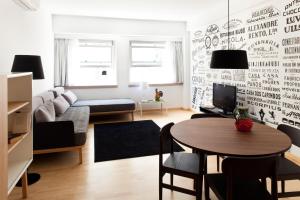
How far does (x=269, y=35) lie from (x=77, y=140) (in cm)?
334

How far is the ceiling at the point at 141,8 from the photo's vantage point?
4.66m

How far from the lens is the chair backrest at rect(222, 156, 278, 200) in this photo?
1.42 metres

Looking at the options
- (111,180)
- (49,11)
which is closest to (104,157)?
(111,180)

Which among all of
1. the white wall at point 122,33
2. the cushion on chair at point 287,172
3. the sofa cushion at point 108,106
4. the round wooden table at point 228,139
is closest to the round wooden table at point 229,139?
the round wooden table at point 228,139

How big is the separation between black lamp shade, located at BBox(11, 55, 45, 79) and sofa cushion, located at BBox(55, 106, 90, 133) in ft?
3.16

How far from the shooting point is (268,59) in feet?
11.6

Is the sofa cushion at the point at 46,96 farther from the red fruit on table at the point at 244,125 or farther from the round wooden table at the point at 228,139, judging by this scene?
the red fruit on table at the point at 244,125

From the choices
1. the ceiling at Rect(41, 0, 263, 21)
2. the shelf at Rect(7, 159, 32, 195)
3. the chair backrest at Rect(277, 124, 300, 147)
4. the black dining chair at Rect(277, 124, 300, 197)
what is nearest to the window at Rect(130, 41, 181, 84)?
the ceiling at Rect(41, 0, 263, 21)

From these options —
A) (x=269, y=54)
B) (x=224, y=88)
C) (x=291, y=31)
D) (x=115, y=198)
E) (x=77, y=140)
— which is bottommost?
(x=115, y=198)

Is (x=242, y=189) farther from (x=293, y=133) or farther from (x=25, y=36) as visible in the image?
(x=25, y=36)

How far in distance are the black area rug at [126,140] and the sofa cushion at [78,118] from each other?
0.45 metres

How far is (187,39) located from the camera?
21.5 ft

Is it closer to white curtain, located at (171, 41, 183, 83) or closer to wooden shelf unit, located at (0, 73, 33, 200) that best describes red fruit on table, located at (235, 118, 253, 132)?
wooden shelf unit, located at (0, 73, 33, 200)

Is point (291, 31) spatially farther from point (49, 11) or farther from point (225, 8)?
point (49, 11)
